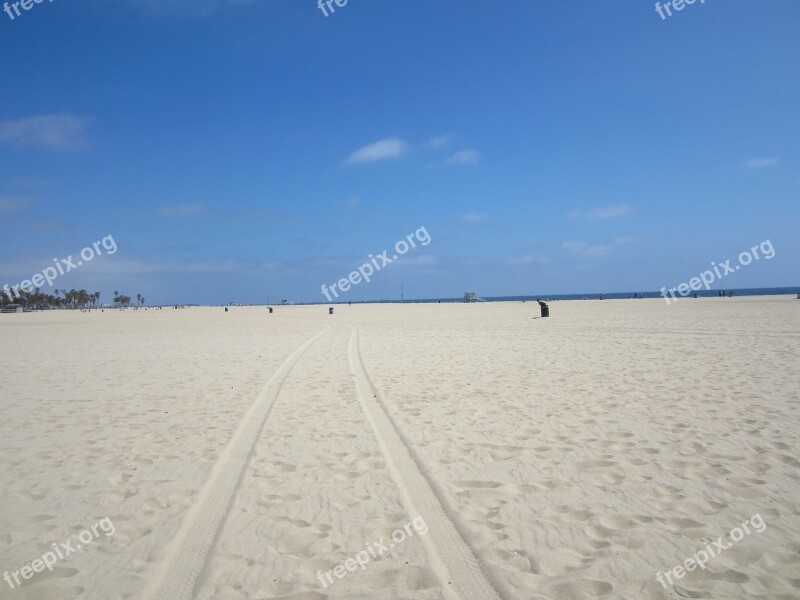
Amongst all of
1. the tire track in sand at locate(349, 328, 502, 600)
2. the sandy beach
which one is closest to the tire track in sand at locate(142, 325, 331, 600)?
the sandy beach

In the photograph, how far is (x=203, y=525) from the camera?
4.16m

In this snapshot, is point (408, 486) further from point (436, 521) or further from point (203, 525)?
point (203, 525)

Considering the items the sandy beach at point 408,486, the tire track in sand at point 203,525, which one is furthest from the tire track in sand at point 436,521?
the tire track in sand at point 203,525

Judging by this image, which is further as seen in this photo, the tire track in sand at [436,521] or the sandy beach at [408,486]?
the sandy beach at [408,486]

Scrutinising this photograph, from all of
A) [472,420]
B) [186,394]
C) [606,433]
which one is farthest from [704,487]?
[186,394]

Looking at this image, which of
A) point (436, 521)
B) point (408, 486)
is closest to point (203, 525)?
point (408, 486)

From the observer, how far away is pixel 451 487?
488 centimetres

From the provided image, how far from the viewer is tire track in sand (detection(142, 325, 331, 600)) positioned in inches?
131

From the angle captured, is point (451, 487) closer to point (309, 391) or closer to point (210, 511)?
point (210, 511)

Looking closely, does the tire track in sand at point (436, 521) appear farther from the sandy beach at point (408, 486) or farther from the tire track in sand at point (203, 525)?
the tire track in sand at point (203, 525)

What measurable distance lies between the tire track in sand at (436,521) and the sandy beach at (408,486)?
0.02 m

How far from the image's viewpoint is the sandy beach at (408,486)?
3.42 meters

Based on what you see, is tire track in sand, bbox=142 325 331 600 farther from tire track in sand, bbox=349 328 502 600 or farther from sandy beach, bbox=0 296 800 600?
tire track in sand, bbox=349 328 502 600

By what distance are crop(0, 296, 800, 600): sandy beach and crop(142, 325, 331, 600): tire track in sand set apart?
0.02m
